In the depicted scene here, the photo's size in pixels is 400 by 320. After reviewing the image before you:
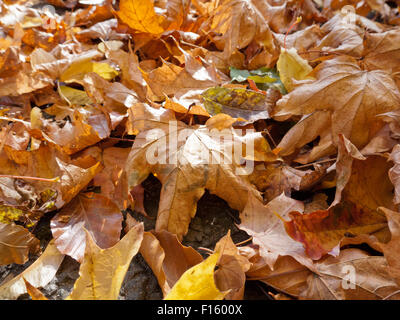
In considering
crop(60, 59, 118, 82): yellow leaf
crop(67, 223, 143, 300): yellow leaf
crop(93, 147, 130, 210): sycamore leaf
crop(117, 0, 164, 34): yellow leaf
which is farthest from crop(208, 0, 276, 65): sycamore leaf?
crop(67, 223, 143, 300): yellow leaf

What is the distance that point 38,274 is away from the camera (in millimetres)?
792

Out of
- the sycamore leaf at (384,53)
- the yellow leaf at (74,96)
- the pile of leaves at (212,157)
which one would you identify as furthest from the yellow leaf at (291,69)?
the yellow leaf at (74,96)

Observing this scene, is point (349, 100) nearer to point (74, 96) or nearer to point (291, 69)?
point (291, 69)

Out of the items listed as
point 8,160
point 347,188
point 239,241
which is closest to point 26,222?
point 8,160

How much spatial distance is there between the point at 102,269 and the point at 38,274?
8.9 inches

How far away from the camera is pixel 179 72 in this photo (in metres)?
1.09

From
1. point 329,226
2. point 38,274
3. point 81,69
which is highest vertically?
point 81,69

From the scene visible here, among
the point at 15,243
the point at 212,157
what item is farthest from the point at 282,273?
the point at 15,243

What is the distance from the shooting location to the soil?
30.5 inches

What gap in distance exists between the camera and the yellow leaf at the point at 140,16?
1175mm

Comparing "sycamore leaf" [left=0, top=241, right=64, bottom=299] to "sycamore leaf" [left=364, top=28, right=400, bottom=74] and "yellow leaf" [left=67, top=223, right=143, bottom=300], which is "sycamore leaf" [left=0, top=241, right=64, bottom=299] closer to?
"yellow leaf" [left=67, top=223, right=143, bottom=300]

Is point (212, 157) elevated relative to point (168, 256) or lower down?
elevated
